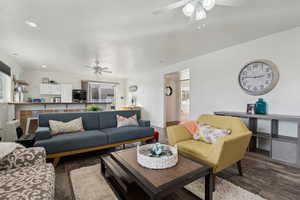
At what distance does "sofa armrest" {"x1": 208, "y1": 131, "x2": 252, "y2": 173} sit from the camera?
61.1 inches

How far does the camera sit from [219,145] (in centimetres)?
156

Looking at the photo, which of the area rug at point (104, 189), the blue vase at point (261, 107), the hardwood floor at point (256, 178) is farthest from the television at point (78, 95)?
the blue vase at point (261, 107)

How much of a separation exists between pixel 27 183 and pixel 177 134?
189cm

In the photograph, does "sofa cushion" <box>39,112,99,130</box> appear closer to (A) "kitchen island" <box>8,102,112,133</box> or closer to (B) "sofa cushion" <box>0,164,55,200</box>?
(A) "kitchen island" <box>8,102,112,133</box>

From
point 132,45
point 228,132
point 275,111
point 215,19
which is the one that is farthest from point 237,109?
point 132,45

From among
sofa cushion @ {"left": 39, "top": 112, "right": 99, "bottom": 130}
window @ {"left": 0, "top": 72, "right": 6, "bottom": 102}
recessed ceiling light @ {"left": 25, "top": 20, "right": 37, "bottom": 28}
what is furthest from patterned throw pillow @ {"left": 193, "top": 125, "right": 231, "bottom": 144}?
window @ {"left": 0, "top": 72, "right": 6, "bottom": 102}

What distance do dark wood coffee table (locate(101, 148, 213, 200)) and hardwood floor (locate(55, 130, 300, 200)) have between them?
0.38m

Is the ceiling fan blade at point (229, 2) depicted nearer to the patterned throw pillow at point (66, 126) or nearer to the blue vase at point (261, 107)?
the blue vase at point (261, 107)

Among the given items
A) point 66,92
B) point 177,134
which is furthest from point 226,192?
point 66,92

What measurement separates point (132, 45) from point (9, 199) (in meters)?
3.07

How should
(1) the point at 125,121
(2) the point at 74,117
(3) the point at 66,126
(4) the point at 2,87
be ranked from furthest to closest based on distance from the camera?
1. (4) the point at 2,87
2. (1) the point at 125,121
3. (2) the point at 74,117
4. (3) the point at 66,126

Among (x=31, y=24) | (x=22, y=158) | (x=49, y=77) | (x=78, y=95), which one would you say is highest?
(x=31, y=24)

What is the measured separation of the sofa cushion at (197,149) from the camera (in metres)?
1.73

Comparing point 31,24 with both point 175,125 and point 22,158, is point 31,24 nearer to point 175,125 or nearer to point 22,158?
point 22,158
